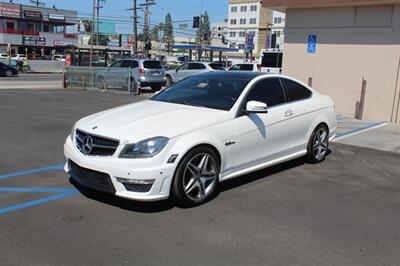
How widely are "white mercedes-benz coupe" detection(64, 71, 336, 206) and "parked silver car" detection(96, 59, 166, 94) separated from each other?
1443cm

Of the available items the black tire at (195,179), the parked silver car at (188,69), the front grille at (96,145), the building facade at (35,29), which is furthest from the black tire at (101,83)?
the building facade at (35,29)

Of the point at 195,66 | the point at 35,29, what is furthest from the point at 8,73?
the point at 35,29

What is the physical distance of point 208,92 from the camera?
6.19 metres

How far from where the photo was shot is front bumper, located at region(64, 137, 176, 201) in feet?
15.2

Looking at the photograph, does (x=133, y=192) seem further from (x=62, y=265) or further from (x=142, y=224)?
(x=62, y=265)

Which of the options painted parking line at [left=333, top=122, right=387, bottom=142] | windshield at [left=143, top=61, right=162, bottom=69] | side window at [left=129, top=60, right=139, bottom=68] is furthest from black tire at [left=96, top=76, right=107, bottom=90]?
painted parking line at [left=333, top=122, right=387, bottom=142]

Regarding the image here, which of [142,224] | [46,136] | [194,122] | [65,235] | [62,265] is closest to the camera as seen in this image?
[62,265]

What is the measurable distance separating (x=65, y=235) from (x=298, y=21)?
12.7 m

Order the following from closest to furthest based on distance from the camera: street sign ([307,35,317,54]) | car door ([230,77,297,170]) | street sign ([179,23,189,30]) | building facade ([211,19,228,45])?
car door ([230,77,297,170]), street sign ([307,35,317,54]), street sign ([179,23,189,30]), building facade ([211,19,228,45])

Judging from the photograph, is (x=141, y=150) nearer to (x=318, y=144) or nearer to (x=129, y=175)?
(x=129, y=175)

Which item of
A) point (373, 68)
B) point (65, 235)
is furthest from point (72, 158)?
point (373, 68)

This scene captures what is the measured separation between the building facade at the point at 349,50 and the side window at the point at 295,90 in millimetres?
6844

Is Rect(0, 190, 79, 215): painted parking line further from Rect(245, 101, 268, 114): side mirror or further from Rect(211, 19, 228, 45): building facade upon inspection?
Rect(211, 19, 228, 45): building facade

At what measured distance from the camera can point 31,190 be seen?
5.57 m
